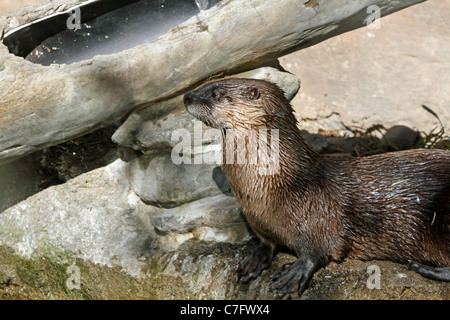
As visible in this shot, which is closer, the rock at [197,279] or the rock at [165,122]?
the rock at [197,279]

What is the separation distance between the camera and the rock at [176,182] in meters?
3.21

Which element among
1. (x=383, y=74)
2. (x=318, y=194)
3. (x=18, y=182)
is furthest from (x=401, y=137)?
(x=18, y=182)

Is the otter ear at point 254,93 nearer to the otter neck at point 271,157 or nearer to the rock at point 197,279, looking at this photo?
the otter neck at point 271,157

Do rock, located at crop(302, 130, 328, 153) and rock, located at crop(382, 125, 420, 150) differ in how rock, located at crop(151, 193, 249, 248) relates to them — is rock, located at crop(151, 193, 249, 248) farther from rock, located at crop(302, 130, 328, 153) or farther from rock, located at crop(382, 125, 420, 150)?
rock, located at crop(382, 125, 420, 150)

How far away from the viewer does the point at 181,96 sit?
3266 millimetres

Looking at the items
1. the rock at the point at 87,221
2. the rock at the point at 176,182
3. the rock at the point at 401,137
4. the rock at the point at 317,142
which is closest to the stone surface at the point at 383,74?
the rock at the point at 401,137

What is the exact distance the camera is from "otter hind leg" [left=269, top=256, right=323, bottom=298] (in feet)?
8.75

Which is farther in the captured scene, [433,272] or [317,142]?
[317,142]

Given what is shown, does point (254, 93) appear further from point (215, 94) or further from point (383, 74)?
point (383, 74)

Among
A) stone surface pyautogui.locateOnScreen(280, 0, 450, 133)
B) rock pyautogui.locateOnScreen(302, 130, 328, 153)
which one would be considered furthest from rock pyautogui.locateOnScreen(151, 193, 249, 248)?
stone surface pyautogui.locateOnScreen(280, 0, 450, 133)

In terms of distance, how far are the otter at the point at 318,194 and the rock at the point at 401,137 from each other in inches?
56.3

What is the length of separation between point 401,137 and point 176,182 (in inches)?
75.5

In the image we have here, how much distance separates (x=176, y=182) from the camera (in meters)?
3.23

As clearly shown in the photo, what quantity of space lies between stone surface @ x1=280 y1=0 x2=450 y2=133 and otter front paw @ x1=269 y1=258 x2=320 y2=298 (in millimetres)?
2110
